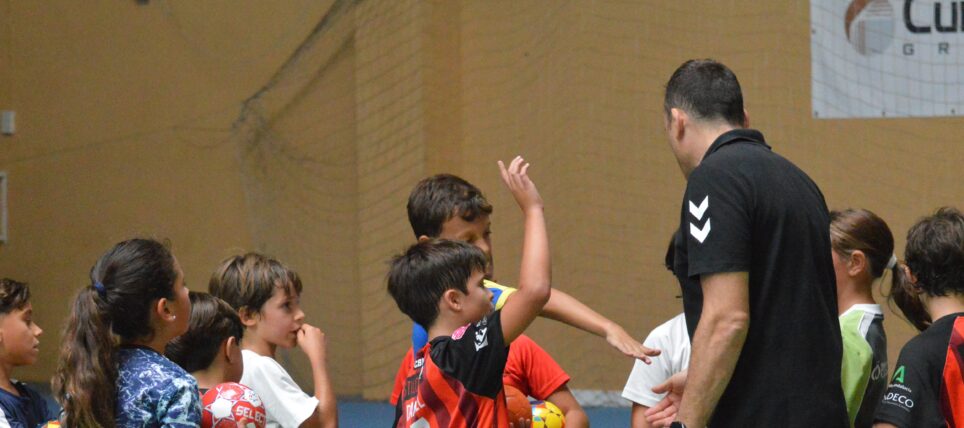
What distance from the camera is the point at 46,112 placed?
9.27m

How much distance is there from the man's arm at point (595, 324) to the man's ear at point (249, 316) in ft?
3.33

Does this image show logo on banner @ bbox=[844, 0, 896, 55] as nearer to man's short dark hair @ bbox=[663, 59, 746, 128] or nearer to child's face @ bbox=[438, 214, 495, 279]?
child's face @ bbox=[438, 214, 495, 279]

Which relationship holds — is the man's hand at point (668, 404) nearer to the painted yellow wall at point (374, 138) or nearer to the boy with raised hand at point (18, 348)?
the boy with raised hand at point (18, 348)

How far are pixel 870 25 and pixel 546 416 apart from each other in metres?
5.29

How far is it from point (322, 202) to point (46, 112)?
2605mm

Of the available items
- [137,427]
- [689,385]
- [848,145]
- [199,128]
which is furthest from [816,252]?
[199,128]

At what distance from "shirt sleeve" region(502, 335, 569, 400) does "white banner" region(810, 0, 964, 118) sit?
15.9ft

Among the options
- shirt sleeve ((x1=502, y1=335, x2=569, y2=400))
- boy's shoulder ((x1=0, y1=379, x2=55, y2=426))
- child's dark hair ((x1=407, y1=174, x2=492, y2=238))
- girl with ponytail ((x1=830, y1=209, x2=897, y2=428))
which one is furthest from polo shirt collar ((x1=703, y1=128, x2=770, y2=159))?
boy's shoulder ((x1=0, y1=379, x2=55, y2=426))

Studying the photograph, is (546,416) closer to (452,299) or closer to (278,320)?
(452,299)

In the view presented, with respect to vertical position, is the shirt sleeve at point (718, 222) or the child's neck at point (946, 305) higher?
the shirt sleeve at point (718, 222)

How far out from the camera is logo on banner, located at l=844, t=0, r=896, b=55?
7.63 m

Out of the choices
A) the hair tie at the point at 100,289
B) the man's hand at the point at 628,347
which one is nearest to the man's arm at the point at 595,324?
the man's hand at the point at 628,347

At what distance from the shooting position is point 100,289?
107 inches

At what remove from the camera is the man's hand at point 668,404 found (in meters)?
2.87
